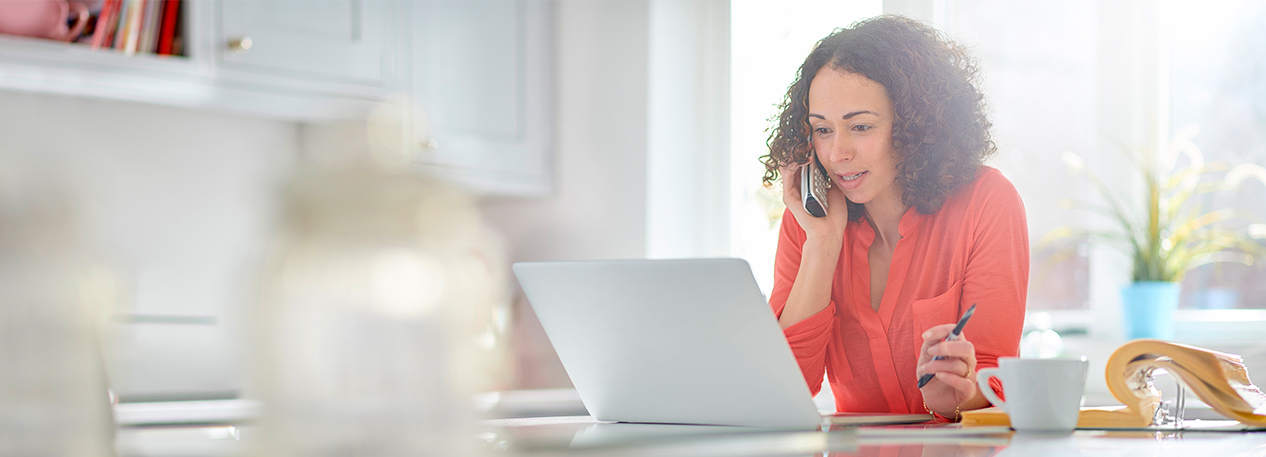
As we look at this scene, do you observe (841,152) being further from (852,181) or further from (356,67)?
(356,67)

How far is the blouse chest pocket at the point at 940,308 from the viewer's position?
130 cm

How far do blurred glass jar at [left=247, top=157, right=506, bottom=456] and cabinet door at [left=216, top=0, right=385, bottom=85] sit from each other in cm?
215

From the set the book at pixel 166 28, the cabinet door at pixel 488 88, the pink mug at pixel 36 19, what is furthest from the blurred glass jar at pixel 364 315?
the cabinet door at pixel 488 88

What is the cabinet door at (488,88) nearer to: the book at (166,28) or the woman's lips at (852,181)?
the book at (166,28)

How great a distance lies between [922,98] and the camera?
142 centimetres

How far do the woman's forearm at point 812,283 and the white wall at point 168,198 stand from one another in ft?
4.14

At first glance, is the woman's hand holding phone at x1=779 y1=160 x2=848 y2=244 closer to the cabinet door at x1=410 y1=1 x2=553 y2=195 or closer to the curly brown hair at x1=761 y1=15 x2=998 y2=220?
the curly brown hair at x1=761 y1=15 x2=998 y2=220

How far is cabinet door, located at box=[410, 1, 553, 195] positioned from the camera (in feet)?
8.33

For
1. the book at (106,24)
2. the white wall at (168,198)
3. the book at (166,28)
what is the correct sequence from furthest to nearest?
the white wall at (168,198) → the book at (166,28) → the book at (106,24)

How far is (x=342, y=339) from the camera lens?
17 centimetres

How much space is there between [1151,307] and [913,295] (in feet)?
3.90

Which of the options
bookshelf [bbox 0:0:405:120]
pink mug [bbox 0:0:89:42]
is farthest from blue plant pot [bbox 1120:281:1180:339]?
pink mug [bbox 0:0:89:42]

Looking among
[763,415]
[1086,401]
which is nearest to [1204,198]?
[1086,401]

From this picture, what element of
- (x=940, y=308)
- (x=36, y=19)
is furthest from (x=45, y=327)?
(x=36, y=19)
